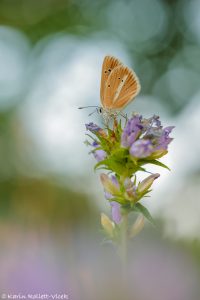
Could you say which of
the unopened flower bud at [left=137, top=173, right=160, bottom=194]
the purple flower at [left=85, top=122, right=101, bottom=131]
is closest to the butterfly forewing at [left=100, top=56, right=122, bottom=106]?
the purple flower at [left=85, top=122, right=101, bottom=131]

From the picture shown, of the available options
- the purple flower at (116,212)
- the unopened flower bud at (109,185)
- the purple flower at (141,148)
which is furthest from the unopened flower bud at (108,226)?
the purple flower at (141,148)

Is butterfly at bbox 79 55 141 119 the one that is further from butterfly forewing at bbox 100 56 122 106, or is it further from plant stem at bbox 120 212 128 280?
plant stem at bbox 120 212 128 280

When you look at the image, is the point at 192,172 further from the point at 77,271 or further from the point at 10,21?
the point at 77,271

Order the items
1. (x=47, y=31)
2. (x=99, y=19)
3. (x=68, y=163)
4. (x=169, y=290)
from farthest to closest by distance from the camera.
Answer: (x=99, y=19)
(x=47, y=31)
(x=68, y=163)
(x=169, y=290)

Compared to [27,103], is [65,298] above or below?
below

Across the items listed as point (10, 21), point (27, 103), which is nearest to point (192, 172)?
point (27, 103)

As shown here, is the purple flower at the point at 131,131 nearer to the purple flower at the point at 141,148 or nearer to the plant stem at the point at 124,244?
the purple flower at the point at 141,148
